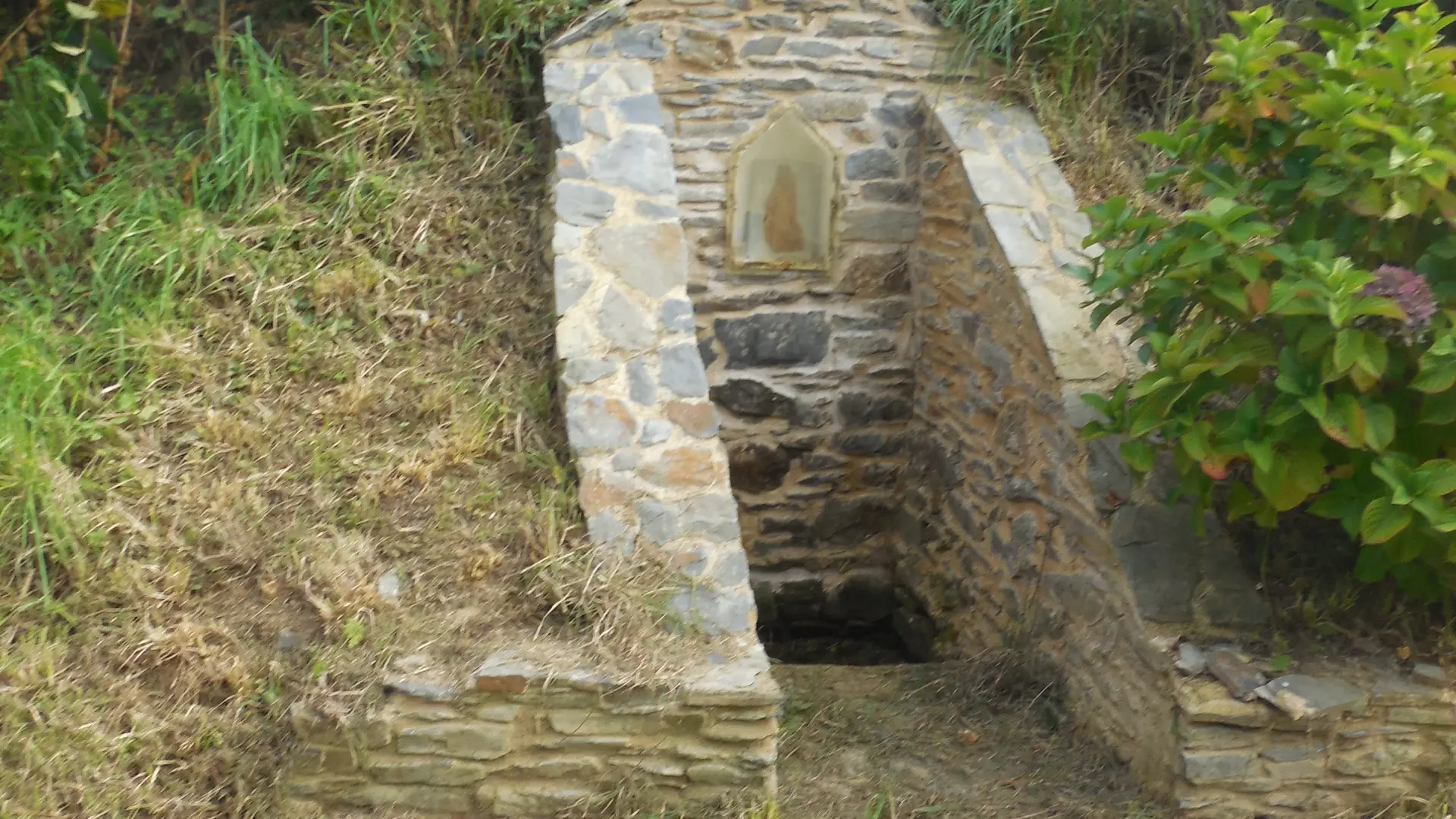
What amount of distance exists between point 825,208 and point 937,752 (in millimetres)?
2201

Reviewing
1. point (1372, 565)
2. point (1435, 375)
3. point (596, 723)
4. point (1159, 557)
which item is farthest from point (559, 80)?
point (1372, 565)

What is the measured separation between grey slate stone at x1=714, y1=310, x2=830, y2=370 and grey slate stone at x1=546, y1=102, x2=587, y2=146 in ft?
3.35

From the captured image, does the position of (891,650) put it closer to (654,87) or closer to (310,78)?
(654,87)

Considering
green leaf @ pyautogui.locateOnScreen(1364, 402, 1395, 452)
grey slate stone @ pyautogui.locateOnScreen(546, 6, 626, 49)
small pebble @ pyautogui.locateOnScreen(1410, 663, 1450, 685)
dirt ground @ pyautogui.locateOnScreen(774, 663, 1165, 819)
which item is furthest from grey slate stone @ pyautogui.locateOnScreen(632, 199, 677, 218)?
small pebble @ pyautogui.locateOnScreen(1410, 663, 1450, 685)

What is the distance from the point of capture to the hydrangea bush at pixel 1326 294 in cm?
217

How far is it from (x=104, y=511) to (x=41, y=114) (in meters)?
1.80

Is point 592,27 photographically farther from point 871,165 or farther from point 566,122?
point 871,165

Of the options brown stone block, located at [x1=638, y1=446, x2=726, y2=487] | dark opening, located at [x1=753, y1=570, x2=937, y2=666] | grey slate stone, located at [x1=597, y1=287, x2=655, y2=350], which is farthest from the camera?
dark opening, located at [x1=753, y1=570, x2=937, y2=666]

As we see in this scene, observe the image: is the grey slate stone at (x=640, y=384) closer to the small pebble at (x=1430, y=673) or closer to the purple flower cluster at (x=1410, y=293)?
the purple flower cluster at (x=1410, y=293)

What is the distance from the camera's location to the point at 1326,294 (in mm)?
2141

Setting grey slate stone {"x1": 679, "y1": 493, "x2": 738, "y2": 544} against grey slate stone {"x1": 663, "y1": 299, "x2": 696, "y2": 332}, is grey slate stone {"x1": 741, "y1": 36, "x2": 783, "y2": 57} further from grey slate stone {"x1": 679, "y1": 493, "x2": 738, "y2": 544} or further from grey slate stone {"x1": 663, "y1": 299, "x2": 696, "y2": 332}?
grey slate stone {"x1": 679, "y1": 493, "x2": 738, "y2": 544}

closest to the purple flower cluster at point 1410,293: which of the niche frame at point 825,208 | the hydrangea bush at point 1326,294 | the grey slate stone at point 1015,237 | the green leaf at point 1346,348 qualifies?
the hydrangea bush at point 1326,294

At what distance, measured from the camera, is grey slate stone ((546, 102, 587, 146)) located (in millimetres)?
3406

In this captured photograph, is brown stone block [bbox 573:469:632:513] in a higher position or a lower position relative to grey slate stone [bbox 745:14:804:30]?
lower
